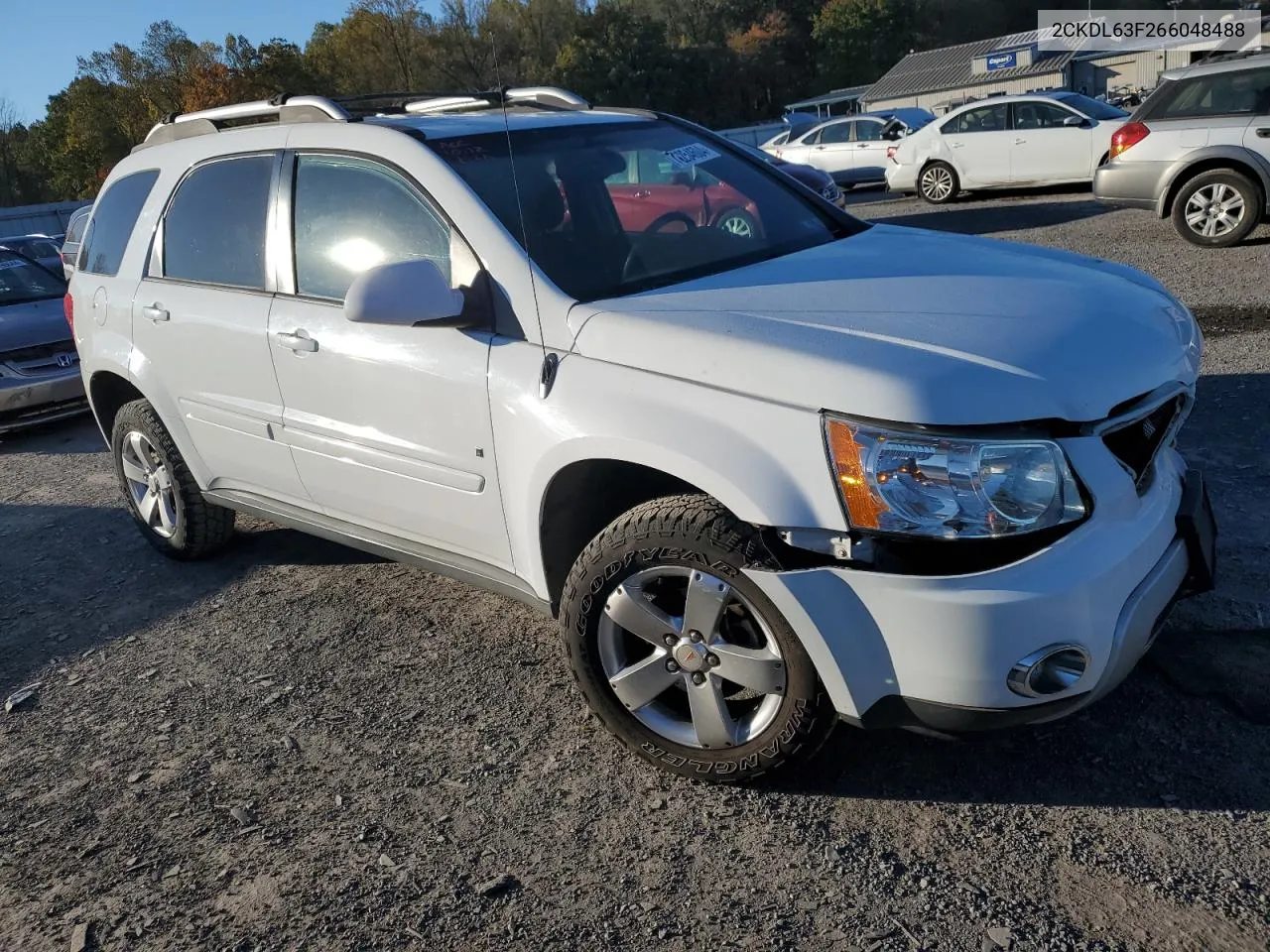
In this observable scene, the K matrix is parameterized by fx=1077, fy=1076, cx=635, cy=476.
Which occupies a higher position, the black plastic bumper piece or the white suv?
the white suv

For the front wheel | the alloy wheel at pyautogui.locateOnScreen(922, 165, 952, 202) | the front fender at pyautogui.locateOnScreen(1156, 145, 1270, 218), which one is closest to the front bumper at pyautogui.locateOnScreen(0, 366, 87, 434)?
the front wheel

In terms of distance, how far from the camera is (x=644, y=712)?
2.94m

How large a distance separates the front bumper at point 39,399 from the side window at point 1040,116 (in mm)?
12658

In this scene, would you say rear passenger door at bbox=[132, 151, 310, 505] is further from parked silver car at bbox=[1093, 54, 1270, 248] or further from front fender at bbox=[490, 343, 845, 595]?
parked silver car at bbox=[1093, 54, 1270, 248]

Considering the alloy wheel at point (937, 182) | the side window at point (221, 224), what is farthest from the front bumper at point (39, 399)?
the alloy wheel at point (937, 182)

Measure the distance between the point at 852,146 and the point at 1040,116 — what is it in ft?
17.4

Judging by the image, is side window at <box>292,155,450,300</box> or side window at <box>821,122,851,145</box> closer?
side window at <box>292,155,450,300</box>

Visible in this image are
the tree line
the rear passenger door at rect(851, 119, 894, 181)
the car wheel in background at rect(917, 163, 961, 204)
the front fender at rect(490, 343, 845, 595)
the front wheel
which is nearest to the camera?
the front fender at rect(490, 343, 845, 595)

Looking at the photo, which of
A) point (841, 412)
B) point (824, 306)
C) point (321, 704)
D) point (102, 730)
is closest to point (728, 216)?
point (824, 306)

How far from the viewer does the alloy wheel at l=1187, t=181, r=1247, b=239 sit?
31.6ft

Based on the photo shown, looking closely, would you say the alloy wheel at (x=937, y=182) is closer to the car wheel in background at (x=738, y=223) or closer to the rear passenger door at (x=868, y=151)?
the rear passenger door at (x=868, y=151)

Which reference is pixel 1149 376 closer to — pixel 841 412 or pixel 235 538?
pixel 841 412

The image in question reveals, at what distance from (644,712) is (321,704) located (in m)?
1.25

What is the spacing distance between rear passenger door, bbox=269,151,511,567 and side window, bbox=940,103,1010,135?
13812 mm
